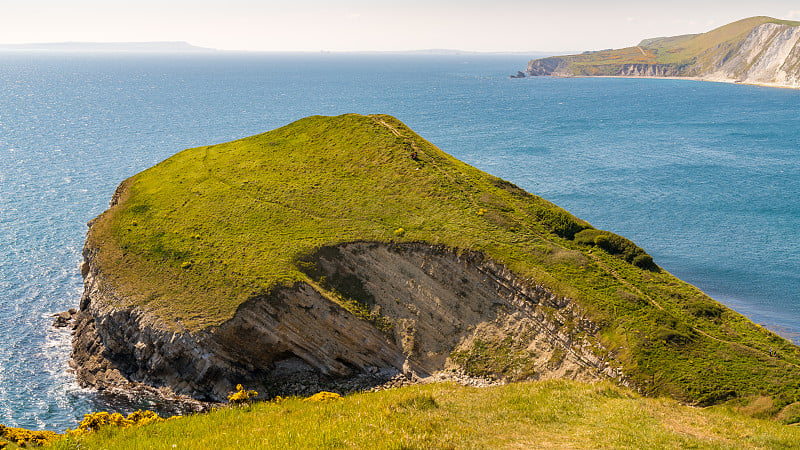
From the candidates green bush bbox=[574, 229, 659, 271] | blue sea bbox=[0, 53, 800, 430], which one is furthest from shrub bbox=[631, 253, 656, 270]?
blue sea bbox=[0, 53, 800, 430]

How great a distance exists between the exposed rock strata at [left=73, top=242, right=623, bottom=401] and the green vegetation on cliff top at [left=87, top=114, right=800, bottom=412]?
1375 millimetres

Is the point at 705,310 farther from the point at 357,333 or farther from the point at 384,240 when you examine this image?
the point at 357,333

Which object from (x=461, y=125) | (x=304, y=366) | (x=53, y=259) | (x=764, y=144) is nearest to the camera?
(x=304, y=366)

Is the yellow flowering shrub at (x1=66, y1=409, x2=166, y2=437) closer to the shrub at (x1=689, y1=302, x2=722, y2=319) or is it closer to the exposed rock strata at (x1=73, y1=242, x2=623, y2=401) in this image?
the exposed rock strata at (x1=73, y1=242, x2=623, y2=401)

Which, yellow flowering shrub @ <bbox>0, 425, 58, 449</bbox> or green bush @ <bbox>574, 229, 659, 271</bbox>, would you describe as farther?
green bush @ <bbox>574, 229, 659, 271</bbox>

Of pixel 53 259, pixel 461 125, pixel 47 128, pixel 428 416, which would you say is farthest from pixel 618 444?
pixel 47 128

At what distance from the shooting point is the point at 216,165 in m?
70.4

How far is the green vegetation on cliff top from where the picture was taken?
132ft

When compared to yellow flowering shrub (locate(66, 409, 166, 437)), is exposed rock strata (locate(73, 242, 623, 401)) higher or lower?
lower

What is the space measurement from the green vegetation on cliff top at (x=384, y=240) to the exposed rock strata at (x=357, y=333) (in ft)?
4.51

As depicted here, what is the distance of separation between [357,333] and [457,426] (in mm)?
27296

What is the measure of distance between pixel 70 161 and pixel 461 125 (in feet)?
364

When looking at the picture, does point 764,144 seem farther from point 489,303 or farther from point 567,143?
point 489,303

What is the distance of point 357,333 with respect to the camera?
4756 cm
